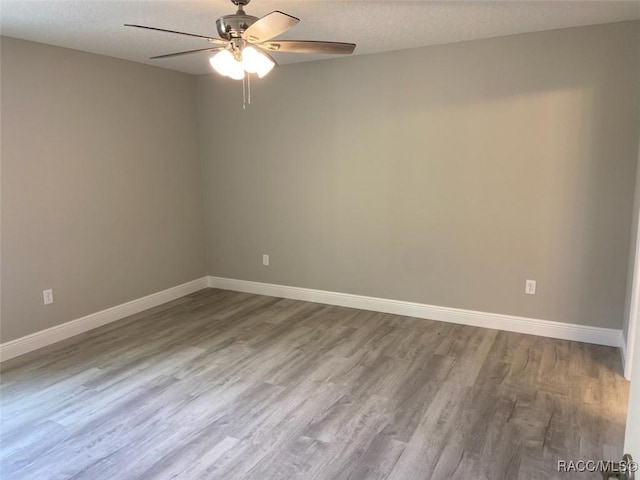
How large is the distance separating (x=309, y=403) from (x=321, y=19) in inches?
97.4

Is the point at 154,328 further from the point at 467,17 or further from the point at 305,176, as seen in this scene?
the point at 467,17

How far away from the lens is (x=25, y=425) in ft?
8.45

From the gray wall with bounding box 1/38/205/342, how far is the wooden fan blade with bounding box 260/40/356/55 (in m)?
2.14

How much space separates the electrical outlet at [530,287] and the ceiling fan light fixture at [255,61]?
8.80ft

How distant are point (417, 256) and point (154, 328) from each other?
2.48 meters

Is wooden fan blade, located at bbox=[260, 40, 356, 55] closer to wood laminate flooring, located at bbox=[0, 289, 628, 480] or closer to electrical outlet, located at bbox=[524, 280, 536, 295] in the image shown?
wood laminate flooring, located at bbox=[0, 289, 628, 480]

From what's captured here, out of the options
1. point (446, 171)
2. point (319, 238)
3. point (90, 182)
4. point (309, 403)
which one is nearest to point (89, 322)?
point (90, 182)

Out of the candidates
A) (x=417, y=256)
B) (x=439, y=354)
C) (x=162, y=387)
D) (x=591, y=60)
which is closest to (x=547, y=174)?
(x=591, y=60)

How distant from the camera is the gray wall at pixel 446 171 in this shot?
132 inches

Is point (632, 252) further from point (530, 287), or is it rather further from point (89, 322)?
point (89, 322)

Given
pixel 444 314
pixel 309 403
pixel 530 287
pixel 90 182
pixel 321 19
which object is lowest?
pixel 309 403

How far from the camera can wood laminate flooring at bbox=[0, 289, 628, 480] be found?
2223mm

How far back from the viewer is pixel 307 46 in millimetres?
2521

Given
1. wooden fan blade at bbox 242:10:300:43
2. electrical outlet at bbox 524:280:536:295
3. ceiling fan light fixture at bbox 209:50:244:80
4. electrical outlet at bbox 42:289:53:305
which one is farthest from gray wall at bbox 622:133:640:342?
electrical outlet at bbox 42:289:53:305
